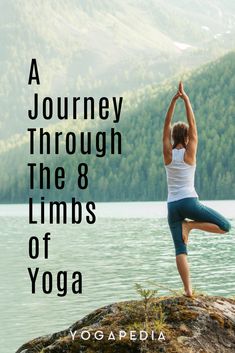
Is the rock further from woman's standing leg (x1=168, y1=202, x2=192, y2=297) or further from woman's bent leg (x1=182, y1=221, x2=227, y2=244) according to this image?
woman's bent leg (x1=182, y1=221, x2=227, y2=244)

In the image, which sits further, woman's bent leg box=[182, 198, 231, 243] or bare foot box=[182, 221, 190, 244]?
bare foot box=[182, 221, 190, 244]

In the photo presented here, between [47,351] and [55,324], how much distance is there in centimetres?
2292

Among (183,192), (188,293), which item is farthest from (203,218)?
(188,293)

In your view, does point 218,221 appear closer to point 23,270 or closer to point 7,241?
point 23,270

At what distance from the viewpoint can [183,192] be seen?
34.4ft

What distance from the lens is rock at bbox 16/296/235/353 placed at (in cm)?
907

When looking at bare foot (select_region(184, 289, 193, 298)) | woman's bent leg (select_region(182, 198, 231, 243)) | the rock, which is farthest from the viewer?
woman's bent leg (select_region(182, 198, 231, 243))

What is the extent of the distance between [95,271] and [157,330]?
4515 centimetres

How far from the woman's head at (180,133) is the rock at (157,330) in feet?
6.11

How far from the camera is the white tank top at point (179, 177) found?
10492 mm

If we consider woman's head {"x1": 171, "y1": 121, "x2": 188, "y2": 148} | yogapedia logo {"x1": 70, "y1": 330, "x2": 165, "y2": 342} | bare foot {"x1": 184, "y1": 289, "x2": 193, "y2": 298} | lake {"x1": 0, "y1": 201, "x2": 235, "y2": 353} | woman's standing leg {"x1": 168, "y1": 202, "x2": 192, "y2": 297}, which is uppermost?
woman's head {"x1": 171, "y1": 121, "x2": 188, "y2": 148}

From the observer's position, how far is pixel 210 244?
75.4 metres

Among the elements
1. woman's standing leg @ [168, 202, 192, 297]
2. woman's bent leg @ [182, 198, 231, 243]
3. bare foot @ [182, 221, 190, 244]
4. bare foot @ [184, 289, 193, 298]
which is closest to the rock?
bare foot @ [184, 289, 193, 298]

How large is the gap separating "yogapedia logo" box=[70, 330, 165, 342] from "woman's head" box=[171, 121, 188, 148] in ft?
8.25
